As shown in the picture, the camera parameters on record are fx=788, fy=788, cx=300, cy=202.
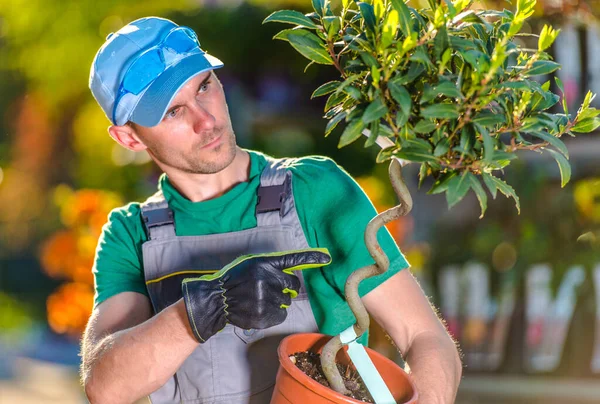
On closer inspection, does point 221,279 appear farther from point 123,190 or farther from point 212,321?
point 123,190

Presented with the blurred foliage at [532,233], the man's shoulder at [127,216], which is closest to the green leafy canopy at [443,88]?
the man's shoulder at [127,216]

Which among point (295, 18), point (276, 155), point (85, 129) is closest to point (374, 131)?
point (295, 18)

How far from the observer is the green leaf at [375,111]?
1221 millimetres

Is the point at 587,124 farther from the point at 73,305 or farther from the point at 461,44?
the point at 73,305

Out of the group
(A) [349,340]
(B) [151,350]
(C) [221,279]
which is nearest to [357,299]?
(A) [349,340]

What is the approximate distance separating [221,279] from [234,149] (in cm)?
37

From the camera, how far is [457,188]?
4.03 ft

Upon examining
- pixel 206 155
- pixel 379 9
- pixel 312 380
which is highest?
pixel 379 9

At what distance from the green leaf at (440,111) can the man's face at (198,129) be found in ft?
1.80

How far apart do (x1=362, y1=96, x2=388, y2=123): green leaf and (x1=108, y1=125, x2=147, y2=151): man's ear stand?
0.69m

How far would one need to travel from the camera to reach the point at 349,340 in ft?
4.45

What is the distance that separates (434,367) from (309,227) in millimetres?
389

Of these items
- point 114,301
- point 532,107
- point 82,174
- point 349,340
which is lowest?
point 82,174

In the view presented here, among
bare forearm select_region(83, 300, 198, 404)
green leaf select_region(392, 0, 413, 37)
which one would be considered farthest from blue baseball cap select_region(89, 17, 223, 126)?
green leaf select_region(392, 0, 413, 37)
